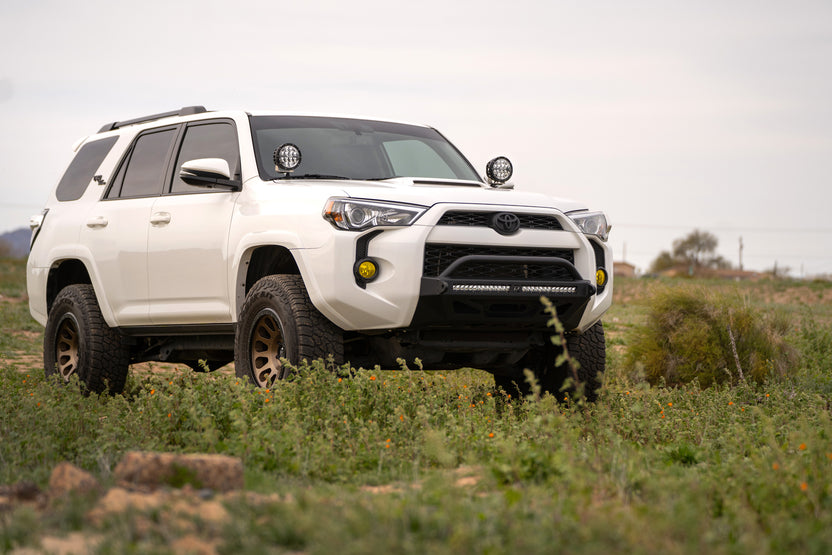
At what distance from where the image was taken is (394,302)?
20.6 feet

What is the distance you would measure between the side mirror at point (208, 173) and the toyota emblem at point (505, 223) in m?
1.89

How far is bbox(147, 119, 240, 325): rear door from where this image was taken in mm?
7305

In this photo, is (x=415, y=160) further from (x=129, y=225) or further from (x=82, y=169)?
(x=82, y=169)

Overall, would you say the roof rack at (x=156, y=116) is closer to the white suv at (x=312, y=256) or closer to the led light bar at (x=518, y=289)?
the white suv at (x=312, y=256)

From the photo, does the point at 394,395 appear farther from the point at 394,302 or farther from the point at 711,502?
the point at 711,502

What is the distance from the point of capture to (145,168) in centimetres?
855

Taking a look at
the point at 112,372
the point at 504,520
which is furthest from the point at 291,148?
the point at 504,520

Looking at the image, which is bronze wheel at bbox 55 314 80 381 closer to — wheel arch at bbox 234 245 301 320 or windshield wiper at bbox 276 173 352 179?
wheel arch at bbox 234 245 301 320

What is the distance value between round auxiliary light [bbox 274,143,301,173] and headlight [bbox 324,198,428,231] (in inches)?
34.0

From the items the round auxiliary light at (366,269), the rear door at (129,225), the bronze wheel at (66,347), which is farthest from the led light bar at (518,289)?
the bronze wheel at (66,347)

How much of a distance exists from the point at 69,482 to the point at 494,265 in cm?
317

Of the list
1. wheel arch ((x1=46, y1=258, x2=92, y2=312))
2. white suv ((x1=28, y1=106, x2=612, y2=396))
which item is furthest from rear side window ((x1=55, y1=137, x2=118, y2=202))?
wheel arch ((x1=46, y1=258, x2=92, y2=312))

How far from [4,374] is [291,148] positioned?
4.56 m

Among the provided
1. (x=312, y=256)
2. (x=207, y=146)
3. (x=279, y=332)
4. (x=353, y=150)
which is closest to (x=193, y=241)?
(x=207, y=146)
